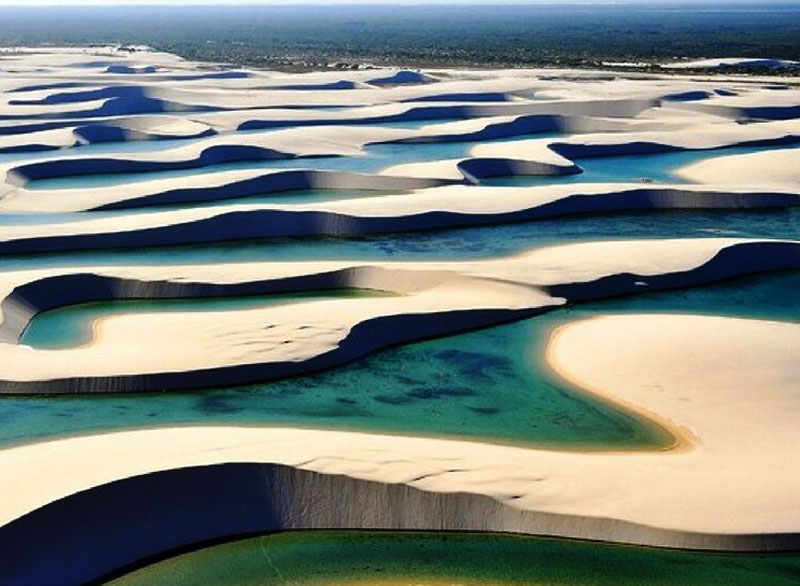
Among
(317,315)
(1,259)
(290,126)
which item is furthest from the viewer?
(290,126)

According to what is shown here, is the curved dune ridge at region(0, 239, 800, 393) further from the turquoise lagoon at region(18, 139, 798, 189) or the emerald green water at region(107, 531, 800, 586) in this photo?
the turquoise lagoon at region(18, 139, 798, 189)

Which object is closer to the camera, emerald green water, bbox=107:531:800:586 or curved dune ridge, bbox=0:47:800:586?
emerald green water, bbox=107:531:800:586

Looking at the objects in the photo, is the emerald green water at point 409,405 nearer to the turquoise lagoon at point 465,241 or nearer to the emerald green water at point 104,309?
the emerald green water at point 104,309

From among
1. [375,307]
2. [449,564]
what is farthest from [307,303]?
[449,564]

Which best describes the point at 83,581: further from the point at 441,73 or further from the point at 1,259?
the point at 441,73

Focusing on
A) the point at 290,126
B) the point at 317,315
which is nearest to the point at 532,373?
the point at 317,315

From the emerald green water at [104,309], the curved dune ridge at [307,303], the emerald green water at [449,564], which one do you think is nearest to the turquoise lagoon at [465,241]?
the curved dune ridge at [307,303]

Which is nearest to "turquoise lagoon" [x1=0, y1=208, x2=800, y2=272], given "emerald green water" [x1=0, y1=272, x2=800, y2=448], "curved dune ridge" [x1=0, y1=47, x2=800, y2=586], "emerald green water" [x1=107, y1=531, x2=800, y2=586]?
"curved dune ridge" [x1=0, y1=47, x2=800, y2=586]
